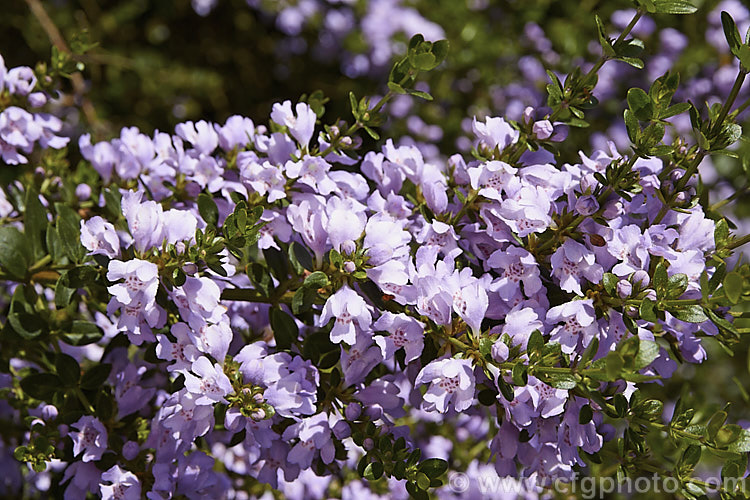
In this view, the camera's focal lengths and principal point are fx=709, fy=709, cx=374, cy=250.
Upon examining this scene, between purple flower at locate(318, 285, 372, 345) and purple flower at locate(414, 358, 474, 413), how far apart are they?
130 mm

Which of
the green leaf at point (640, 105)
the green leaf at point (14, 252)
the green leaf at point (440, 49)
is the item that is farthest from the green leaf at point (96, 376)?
the green leaf at point (640, 105)

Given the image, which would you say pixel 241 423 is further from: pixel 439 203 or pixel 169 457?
pixel 439 203

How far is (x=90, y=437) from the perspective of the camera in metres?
1.43

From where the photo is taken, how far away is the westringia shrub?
3.86 feet

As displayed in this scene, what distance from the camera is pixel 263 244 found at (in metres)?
1.30

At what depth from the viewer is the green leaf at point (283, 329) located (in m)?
1.33

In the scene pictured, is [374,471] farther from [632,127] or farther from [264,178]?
[632,127]

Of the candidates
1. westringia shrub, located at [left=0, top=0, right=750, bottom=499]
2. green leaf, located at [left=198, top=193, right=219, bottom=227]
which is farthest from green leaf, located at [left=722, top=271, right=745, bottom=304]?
green leaf, located at [left=198, top=193, right=219, bottom=227]

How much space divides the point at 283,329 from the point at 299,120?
419 mm

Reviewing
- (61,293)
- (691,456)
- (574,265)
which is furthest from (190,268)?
(691,456)

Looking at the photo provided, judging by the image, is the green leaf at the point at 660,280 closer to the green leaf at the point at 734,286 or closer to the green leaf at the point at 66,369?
the green leaf at the point at 734,286

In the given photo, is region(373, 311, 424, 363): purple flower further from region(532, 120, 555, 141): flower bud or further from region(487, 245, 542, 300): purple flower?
region(532, 120, 555, 141): flower bud

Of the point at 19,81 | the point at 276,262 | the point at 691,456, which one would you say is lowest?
the point at 691,456

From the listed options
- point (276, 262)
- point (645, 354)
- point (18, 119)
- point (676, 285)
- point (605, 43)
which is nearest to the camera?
point (645, 354)
